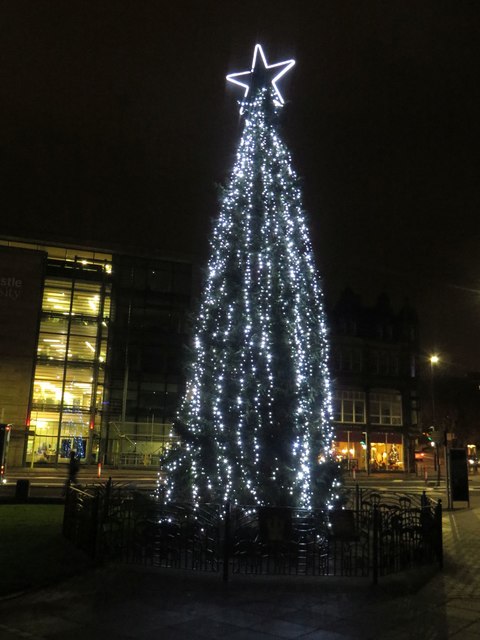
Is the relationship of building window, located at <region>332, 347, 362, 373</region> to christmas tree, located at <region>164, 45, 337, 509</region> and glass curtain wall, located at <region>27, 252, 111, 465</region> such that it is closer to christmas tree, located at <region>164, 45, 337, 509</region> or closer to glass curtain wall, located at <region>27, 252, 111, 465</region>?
glass curtain wall, located at <region>27, 252, 111, 465</region>

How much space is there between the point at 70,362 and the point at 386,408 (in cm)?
3156

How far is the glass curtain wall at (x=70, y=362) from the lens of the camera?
1832 inches

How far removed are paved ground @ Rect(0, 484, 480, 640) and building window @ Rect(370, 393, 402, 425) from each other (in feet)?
167

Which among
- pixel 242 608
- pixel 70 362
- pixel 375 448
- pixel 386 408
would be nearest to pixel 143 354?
pixel 70 362

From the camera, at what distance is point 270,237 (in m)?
12.6

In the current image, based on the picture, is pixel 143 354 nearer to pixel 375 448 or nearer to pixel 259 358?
pixel 375 448

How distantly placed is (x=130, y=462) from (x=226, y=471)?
37.9 meters

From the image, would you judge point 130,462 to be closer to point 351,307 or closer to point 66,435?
point 66,435


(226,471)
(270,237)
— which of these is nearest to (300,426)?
(226,471)

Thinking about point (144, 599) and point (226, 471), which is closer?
point (144, 599)

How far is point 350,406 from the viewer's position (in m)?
58.4

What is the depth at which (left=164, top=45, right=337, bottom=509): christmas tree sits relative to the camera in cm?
1148

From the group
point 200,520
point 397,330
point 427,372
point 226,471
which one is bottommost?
point 200,520

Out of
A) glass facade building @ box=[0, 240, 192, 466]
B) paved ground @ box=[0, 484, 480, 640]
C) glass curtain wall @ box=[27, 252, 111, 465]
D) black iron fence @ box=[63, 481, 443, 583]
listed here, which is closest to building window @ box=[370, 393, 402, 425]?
glass facade building @ box=[0, 240, 192, 466]
